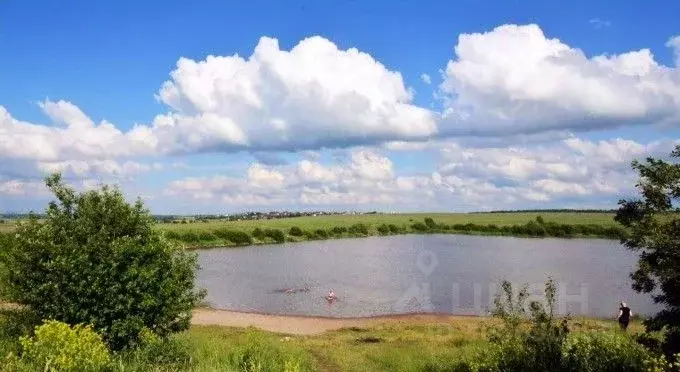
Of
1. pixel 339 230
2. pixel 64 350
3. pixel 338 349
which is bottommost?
pixel 338 349

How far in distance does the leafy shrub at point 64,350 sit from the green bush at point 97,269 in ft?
10.2

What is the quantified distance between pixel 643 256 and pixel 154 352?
12566mm

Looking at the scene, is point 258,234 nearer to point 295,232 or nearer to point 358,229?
point 295,232

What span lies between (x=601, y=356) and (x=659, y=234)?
156 inches

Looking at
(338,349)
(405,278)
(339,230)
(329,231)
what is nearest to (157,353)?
(338,349)

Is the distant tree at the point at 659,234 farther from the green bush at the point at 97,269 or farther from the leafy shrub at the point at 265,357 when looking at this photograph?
the green bush at the point at 97,269

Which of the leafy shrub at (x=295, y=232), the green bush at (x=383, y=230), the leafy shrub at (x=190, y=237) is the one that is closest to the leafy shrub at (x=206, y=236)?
the leafy shrub at (x=190, y=237)

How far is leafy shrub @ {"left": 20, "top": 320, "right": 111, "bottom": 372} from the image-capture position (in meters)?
12.4

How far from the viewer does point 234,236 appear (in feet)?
332

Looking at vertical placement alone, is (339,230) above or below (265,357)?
above

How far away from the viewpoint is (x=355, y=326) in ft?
113

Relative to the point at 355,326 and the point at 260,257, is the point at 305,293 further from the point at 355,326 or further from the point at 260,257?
the point at 260,257

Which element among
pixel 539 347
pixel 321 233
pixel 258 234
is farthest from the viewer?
pixel 321 233

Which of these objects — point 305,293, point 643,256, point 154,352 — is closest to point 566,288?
point 305,293
